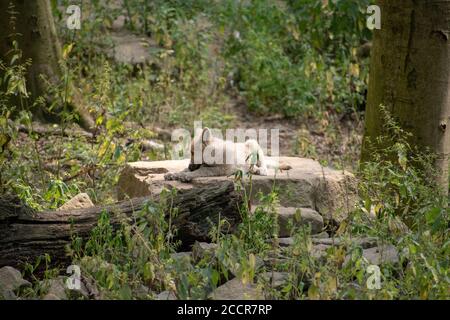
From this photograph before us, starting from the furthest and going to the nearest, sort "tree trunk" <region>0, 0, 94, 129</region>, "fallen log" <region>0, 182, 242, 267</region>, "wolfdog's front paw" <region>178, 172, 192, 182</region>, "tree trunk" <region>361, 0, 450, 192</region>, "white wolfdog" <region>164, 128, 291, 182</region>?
"tree trunk" <region>0, 0, 94, 129</region> → "white wolfdog" <region>164, 128, 291, 182</region> → "wolfdog's front paw" <region>178, 172, 192, 182</region> → "tree trunk" <region>361, 0, 450, 192</region> → "fallen log" <region>0, 182, 242, 267</region>

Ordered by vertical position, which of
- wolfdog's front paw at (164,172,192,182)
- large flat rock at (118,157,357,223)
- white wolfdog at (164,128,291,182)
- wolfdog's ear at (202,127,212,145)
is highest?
wolfdog's ear at (202,127,212,145)

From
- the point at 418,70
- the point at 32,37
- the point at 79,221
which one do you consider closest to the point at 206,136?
the point at 79,221

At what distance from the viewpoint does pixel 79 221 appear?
5512 millimetres

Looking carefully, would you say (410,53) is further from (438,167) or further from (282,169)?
(282,169)

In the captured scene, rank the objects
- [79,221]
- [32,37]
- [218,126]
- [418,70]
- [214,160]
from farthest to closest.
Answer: [218,126], [32,37], [214,160], [418,70], [79,221]

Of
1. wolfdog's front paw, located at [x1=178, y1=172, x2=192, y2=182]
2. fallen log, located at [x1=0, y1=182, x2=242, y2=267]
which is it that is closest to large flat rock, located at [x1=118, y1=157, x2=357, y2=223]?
wolfdog's front paw, located at [x1=178, y1=172, x2=192, y2=182]

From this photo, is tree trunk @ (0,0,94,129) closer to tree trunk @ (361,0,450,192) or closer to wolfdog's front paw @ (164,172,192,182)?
wolfdog's front paw @ (164,172,192,182)

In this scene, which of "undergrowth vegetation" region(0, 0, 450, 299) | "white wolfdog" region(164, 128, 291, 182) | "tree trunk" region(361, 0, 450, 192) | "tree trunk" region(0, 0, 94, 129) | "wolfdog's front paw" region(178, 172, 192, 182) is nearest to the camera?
"undergrowth vegetation" region(0, 0, 450, 299)

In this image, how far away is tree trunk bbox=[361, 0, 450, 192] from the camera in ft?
21.0

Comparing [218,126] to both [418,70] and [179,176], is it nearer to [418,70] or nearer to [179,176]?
[179,176]

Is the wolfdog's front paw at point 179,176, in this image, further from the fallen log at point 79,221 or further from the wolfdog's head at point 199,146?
the fallen log at point 79,221

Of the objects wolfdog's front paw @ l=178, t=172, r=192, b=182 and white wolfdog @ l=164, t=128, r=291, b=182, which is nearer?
wolfdog's front paw @ l=178, t=172, r=192, b=182

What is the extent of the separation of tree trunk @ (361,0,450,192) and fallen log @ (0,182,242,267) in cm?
180

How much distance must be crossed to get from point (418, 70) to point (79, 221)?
3037mm
